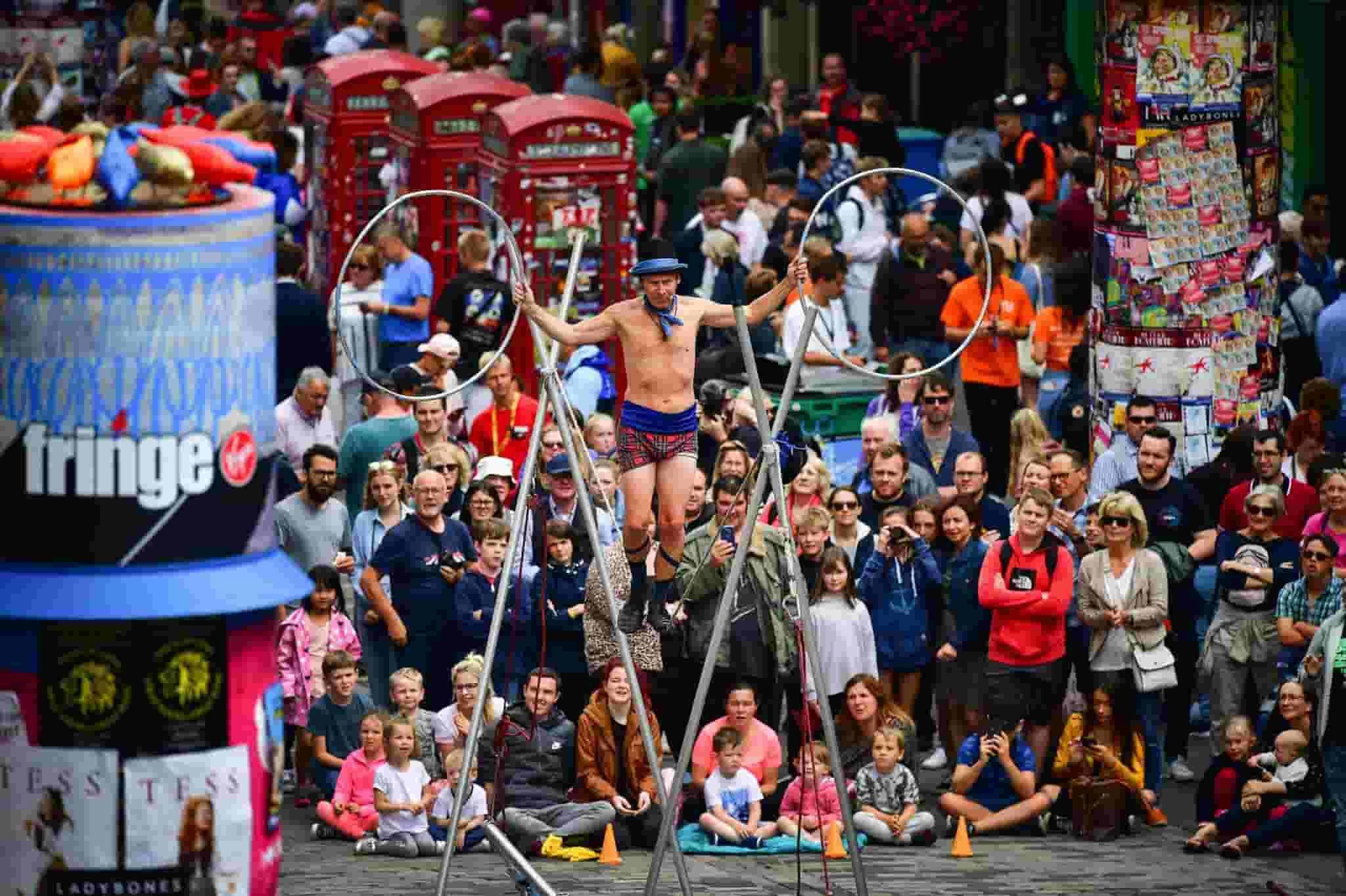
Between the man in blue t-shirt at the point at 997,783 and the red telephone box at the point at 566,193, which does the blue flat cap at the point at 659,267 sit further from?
the red telephone box at the point at 566,193

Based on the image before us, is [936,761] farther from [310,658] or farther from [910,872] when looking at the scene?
[310,658]

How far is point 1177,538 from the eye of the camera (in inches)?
A: 584

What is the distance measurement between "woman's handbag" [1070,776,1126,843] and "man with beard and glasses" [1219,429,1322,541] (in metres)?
1.69

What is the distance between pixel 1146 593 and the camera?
14148mm

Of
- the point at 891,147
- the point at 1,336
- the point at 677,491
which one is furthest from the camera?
the point at 891,147

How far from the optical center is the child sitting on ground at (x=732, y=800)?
1373cm

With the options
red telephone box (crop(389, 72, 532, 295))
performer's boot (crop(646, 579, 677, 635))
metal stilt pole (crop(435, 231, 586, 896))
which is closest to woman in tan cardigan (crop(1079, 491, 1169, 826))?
performer's boot (crop(646, 579, 677, 635))

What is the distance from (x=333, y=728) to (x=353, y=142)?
1044 cm

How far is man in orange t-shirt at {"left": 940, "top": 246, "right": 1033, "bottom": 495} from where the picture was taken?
1823 centimetres

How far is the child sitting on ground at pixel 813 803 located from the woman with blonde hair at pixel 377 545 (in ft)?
7.32

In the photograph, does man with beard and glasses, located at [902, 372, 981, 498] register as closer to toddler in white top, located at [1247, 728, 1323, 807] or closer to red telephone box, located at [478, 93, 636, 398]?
toddler in white top, located at [1247, 728, 1323, 807]

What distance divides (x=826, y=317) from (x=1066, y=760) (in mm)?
4922

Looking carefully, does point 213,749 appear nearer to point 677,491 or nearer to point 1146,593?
point 677,491

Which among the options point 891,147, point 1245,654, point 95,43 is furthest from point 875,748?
point 95,43
